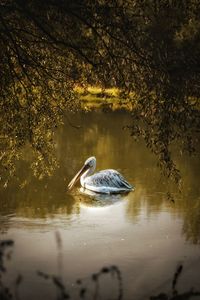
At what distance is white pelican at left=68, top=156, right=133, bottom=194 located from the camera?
63.9 feet

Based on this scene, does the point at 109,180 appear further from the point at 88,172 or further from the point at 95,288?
the point at 95,288

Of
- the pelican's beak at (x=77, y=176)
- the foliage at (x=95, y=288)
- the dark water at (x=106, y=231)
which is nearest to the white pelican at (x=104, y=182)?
the pelican's beak at (x=77, y=176)

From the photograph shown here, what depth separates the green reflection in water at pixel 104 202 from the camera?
16.3m

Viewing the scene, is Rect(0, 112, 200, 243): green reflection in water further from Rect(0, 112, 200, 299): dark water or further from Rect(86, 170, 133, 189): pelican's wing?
Rect(86, 170, 133, 189): pelican's wing

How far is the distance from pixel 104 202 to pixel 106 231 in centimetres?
388

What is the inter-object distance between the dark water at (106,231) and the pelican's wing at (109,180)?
1.63ft

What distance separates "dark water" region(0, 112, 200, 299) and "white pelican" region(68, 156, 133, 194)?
37 centimetres

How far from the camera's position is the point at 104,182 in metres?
20.1

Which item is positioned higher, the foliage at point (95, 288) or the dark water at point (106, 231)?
the dark water at point (106, 231)

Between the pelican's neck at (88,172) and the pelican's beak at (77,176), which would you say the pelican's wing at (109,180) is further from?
the pelican's neck at (88,172)

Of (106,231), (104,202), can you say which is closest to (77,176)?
(104,202)

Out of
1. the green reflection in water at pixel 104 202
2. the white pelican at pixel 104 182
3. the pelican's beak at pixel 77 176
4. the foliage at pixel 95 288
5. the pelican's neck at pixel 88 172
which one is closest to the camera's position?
the foliage at pixel 95 288

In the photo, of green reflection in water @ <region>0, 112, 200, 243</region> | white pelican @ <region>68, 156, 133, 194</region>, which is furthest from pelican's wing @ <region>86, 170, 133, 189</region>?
green reflection in water @ <region>0, 112, 200, 243</region>

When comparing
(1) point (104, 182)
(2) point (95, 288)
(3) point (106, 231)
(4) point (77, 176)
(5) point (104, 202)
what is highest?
(4) point (77, 176)
